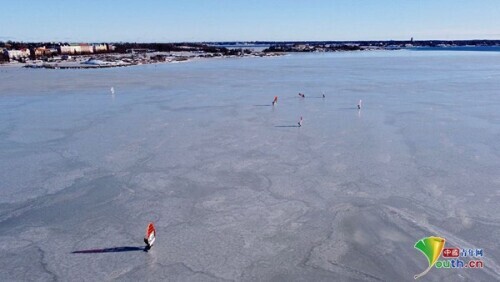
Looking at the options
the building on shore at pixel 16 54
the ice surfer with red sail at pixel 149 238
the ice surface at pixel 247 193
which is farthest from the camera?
the building on shore at pixel 16 54

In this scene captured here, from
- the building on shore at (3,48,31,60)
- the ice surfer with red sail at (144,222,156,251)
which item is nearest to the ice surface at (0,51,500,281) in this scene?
the ice surfer with red sail at (144,222,156,251)

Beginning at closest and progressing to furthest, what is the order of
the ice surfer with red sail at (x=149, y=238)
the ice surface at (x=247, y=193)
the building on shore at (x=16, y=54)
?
the ice surface at (x=247, y=193), the ice surfer with red sail at (x=149, y=238), the building on shore at (x=16, y=54)

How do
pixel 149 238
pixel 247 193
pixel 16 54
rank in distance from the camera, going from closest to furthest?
pixel 149 238 → pixel 247 193 → pixel 16 54

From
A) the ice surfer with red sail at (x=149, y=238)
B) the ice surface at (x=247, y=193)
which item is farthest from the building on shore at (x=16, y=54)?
the ice surfer with red sail at (x=149, y=238)

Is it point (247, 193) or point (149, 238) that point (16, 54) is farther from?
point (149, 238)

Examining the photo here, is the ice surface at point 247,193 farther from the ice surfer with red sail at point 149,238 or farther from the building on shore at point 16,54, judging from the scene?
the building on shore at point 16,54

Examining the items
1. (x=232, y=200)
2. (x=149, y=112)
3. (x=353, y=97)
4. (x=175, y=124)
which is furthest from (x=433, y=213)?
(x=353, y=97)

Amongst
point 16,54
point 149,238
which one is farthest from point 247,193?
point 16,54

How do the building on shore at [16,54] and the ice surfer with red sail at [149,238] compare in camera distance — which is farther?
the building on shore at [16,54]

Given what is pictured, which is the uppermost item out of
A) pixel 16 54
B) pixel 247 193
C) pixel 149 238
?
pixel 16 54
